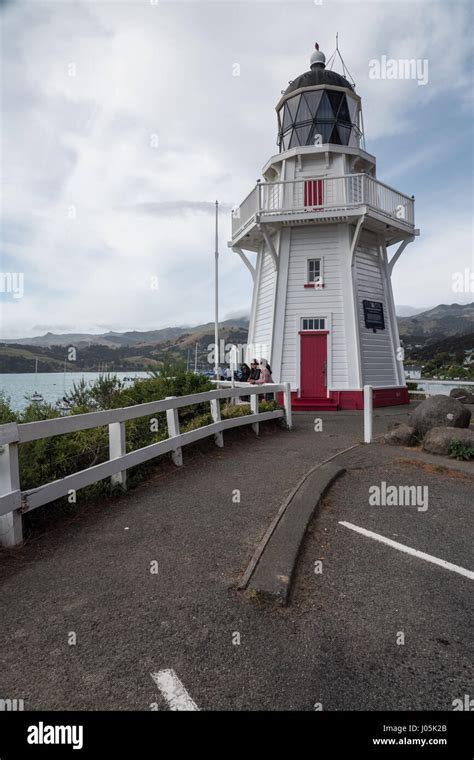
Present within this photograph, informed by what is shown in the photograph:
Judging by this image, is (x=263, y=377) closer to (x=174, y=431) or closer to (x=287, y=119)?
(x=174, y=431)

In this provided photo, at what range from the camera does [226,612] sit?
331 centimetres

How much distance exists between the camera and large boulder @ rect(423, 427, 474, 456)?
853 centimetres

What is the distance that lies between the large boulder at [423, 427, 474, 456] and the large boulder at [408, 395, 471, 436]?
82 cm

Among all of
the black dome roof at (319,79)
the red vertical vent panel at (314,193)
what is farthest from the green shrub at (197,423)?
the black dome roof at (319,79)

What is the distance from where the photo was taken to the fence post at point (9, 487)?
4309mm

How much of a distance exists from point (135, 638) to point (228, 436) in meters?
7.67

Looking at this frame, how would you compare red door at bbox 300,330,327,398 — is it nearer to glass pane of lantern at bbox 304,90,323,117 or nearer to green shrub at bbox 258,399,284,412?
green shrub at bbox 258,399,284,412

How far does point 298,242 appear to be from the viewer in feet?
59.8

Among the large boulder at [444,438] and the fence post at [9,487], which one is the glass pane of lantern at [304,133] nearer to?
the large boulder at [444,438]

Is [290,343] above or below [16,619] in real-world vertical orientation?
above

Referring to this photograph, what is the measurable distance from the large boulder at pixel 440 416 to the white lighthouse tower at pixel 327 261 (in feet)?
23.0

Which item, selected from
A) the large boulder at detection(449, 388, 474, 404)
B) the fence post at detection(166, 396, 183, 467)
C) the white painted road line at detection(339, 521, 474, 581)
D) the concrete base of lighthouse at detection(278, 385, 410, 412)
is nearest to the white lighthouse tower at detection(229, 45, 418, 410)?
the concrete base of lighthouse at detection(278, 385, 410, 412)
